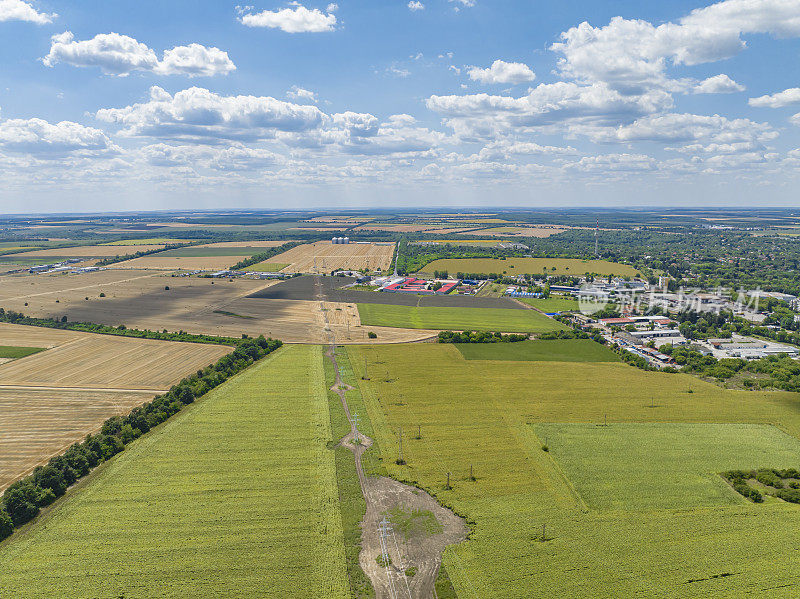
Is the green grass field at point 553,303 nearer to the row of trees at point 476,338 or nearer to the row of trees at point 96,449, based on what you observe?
the row of trees at point 476,338

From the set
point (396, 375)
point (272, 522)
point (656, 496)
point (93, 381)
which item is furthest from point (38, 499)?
point (656, 496)

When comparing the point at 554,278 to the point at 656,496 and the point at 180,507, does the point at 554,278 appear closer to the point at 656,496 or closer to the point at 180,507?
the point at 656,496

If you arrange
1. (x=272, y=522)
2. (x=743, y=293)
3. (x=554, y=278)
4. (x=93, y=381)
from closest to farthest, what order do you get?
(x=272, y=522)
(x=93, y=381)
(x=743, y=293)
(x=554, y=278)

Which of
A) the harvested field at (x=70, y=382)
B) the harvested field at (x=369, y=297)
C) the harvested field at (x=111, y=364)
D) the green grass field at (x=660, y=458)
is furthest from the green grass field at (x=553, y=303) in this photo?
the harvested field at (x=111, y=364)

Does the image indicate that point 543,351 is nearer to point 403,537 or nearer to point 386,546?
point 403,537

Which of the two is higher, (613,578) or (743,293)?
(743,293)

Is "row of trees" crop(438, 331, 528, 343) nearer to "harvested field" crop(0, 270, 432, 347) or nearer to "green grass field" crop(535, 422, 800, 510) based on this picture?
"harvested field" crop(0, 270, 432, 347)

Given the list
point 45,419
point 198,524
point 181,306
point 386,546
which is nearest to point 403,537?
point 386,546

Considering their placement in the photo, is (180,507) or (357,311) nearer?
(180,507)
